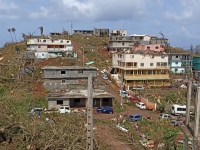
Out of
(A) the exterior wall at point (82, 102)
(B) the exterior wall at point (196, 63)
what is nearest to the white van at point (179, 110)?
(A) the exterior wall at point (82, 102)

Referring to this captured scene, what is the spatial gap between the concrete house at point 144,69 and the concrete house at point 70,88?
21.8ft

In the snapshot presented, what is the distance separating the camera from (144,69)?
121 feet

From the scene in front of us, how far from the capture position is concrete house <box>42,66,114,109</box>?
25438 mm

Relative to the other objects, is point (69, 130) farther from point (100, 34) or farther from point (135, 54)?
point (100, 34)

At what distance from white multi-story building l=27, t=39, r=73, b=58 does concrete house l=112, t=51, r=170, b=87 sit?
13.1 meters

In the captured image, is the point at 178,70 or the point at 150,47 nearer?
the point at 178,70

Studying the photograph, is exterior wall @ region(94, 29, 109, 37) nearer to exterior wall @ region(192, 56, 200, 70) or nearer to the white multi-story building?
the white multi-story building

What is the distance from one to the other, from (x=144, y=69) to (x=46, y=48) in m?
18.0

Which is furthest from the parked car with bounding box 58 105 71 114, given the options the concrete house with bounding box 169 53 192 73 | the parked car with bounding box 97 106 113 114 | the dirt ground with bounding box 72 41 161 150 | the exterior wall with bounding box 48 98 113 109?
the concrete house with bounding box 169 53 192 73

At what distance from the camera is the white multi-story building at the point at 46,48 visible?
45.0 metres

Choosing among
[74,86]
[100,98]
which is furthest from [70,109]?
[74,86]

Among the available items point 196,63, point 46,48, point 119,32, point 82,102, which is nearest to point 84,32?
point 119,32

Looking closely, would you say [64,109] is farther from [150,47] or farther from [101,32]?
[101,32]

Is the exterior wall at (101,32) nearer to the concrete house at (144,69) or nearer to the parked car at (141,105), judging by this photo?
the concrete house at (144,69)
